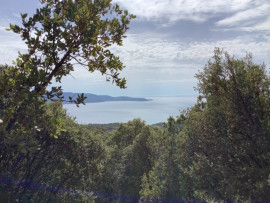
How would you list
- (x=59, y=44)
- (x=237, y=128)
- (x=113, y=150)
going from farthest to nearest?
1. (x=113, y=150)
2. (x=237, y=128)
3. (x=59, y=44)

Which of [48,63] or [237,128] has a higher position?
[48,63]

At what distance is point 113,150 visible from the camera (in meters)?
48.4

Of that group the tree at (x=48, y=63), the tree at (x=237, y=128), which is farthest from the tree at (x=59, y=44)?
the tree at (x=237, y=128)

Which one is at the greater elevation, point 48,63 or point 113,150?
point 48,63

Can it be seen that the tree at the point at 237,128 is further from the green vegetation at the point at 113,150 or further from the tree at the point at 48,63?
the tree at the point at 48,63

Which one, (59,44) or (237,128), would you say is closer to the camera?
(59,44)

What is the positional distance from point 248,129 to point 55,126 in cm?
1550

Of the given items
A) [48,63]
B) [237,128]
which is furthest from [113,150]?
[48,63]

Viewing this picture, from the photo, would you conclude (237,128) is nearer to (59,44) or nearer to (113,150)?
(59,44)

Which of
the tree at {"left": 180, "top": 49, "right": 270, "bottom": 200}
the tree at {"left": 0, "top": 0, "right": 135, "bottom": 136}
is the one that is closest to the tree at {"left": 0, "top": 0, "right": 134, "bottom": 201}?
the tree at {"left": 0, "top": 0, "right": 135, "bottom": 136}

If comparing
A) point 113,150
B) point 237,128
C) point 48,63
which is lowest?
point 113,150

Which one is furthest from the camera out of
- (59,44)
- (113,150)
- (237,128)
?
(113,150)

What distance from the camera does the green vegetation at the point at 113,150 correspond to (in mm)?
5012

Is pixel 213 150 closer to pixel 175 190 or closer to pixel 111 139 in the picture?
pixel 175 190
